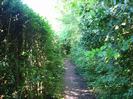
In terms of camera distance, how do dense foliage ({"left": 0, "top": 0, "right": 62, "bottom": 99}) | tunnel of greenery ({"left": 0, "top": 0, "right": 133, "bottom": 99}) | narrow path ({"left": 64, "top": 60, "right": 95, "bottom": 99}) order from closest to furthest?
tunnel of greenery ({"left": 0, "top": 0, "right": 133, "bottom": 99}) < dense foliage ({"left": 0, "top": 0, "right": 62, "bottom": 99}) < narrow path ({"left": 64, "top": 60, "right": 95, "bottom": 99})

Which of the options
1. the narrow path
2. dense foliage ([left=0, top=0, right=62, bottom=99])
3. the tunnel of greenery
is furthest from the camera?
the narrow path

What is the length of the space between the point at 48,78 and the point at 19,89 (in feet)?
9.78

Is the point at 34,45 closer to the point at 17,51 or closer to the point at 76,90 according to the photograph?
the point at 17,51

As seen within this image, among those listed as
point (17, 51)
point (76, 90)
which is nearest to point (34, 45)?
point (17, 51)

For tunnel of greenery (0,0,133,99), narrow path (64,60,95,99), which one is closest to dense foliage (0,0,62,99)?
tunnel of greenery (0,0,133,99)

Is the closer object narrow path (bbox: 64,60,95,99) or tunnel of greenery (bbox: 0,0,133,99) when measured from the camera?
tunnel of greenery (bbox: 0,0,133,99)

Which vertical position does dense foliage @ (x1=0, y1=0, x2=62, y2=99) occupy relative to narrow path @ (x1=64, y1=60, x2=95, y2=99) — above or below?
above

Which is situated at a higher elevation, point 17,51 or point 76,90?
point 17,51

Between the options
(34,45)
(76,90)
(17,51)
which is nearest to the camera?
(17,51)

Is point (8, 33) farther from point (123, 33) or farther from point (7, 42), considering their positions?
point (123, 33)

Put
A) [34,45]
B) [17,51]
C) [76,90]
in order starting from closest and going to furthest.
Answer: [17,51]
[34,45]
[76,90]

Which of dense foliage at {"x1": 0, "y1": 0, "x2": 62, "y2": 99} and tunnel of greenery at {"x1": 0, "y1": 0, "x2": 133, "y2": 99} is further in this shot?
dense foliage at {"x1": 0, "y1": 0, "x2": 62, "y2": 99}

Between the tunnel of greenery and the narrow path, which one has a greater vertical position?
the tunnel of greenery

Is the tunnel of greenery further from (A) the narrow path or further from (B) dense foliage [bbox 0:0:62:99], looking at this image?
(A) the narrow path
